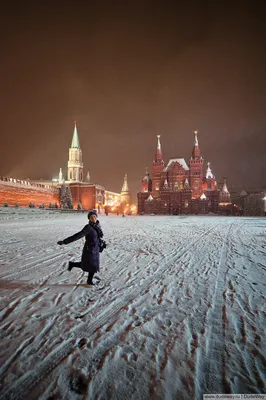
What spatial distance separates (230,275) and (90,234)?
12.4 ft

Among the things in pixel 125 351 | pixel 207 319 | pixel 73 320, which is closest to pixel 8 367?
pixel 73 320

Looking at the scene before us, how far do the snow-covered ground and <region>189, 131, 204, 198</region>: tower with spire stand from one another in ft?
185

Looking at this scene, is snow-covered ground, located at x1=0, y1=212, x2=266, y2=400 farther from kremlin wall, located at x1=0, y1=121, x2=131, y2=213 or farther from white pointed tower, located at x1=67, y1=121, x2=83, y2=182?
white pointed tower, located at x1=67, y1=121, x2=83, y2=182

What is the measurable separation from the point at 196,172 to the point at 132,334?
62426 millimetres

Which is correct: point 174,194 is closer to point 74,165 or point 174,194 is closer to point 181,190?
point 181,190

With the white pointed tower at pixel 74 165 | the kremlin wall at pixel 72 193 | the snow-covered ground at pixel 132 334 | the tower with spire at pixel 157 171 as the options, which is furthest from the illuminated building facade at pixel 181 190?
the snow-covered ground at pixel 132 334

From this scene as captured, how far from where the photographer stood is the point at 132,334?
2814 mm

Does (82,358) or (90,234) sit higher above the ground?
(90,234)

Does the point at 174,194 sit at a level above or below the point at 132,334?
above

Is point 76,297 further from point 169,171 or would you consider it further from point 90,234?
point 169,171

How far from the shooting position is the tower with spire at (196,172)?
59303mm

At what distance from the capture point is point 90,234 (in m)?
4.35

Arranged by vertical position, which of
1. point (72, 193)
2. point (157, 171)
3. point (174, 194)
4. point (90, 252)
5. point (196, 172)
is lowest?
point (90, 252)

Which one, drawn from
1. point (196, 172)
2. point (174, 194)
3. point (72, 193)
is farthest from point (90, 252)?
point (72, 193)
